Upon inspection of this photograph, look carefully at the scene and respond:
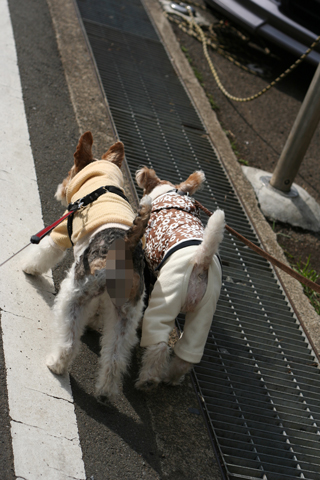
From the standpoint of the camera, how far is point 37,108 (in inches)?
225

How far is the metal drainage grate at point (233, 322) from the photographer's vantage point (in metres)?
→ 3.48

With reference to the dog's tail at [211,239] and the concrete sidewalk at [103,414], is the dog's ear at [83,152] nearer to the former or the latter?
the concrete sidewalk at [103,414]

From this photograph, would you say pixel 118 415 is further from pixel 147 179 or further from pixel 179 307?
pixel 147 179

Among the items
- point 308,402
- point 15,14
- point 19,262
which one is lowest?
point 308,402

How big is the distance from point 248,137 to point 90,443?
5623 millimetres

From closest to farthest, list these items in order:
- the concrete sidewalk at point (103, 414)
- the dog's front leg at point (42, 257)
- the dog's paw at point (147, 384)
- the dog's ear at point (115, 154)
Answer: the concrete sidewalk at point (103, 414), the dog's paw at point (147, 384), the dog's front leg at point (42, 257), the dog's ear at point (115, 154)

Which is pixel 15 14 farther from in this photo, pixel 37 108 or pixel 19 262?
pixel 19 262

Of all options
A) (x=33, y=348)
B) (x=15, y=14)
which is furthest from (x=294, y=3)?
(x=33, y=348)

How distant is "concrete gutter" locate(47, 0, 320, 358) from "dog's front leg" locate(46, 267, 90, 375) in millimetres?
2085

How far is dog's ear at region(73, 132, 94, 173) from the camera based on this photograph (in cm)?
370

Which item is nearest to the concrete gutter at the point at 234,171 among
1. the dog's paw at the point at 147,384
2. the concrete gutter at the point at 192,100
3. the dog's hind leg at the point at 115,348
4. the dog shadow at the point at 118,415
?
the concrete gutter at the point at 192,100

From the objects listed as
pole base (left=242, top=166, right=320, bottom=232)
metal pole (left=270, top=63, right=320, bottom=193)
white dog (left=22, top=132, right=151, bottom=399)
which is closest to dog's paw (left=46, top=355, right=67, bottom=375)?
white dog (left=22, top=132, right=151, bottom=399)

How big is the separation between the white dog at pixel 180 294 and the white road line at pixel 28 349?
2.20 ft

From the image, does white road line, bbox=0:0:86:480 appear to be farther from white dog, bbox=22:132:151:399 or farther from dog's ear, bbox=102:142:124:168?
dog's ear, bbox=102:142:124:168
